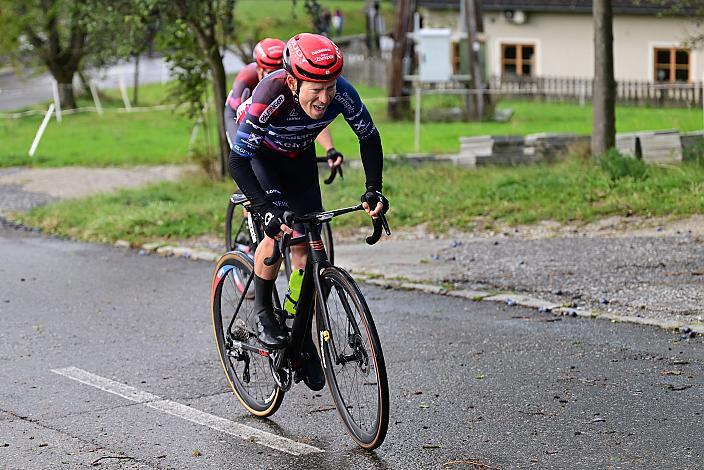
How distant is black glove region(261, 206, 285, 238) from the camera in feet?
19.8

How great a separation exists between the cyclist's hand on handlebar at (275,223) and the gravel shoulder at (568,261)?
3628 mm

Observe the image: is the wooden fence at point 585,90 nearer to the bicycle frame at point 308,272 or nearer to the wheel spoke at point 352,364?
the bicycle frame at point 308,272

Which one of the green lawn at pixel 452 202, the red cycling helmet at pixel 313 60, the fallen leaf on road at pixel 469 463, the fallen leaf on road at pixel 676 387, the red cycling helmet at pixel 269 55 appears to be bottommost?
the green lawn at pixel 452 202

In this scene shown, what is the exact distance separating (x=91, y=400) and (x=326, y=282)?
76.2 inches

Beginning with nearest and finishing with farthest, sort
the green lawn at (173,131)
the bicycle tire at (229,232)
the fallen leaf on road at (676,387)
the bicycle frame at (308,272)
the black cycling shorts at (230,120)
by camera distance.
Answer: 1. the bicycle frame at (308,272)
2. the fallen leaf on road at (676,387)
3. the black cycling shorts at (230,120)
4. the bicycle tire at (229,232)
5. the green lawn at (173,131)

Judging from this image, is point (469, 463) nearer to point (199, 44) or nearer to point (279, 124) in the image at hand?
point (279, 124)

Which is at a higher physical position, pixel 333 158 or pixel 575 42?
pixel 333 158

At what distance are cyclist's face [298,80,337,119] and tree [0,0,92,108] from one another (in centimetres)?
3044

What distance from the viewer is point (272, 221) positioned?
605cm

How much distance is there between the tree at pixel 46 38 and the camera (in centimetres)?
3609

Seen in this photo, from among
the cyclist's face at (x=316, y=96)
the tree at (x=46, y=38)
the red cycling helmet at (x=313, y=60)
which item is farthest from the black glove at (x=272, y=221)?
the tree at (x=46, y=38)

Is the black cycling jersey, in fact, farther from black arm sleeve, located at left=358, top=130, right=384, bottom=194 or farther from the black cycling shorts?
the black cycling shorts

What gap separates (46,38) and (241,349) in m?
33.2

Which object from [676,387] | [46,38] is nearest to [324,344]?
[676,387]
